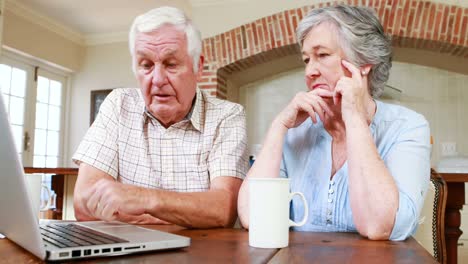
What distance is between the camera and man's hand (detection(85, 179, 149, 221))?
974 millimetres

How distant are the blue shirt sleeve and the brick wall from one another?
2.88 meters

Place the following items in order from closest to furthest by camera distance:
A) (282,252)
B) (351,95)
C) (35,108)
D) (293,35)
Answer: (282,252), (351,95), (293,35), (35,108)

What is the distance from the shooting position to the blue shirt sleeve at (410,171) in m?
0.93

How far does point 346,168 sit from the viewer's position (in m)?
1.12

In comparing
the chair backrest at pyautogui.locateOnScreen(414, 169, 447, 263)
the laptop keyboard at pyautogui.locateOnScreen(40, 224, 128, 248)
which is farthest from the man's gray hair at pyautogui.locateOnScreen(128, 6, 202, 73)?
the chair backrest at pyautogui.locateOnScreen(414, 169, 447, 263)

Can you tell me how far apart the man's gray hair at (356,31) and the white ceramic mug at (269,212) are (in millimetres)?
548

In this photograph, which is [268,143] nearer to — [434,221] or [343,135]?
[343,135]

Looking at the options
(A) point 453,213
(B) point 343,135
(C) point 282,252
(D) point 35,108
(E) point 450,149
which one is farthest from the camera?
(D) point 35,108

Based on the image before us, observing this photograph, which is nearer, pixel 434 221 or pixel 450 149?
pixel 434 221

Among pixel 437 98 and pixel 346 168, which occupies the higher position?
pixel 437 98

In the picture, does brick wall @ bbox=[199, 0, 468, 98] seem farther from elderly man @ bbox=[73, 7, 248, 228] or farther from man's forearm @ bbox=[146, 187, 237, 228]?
man's forearm @ bbox=[146, 187, 237, 228]

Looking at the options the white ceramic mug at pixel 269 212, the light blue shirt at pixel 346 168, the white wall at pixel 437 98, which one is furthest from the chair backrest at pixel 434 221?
the white wall at pixel 437 98

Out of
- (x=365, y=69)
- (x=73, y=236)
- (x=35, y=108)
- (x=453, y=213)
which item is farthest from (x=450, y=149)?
(x=35, y=108)

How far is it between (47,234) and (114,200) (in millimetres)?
206
